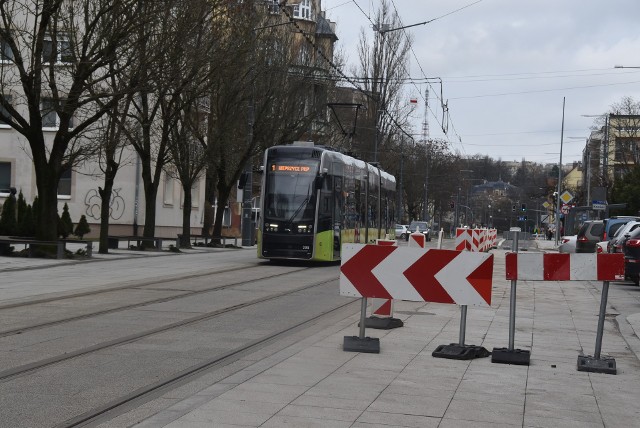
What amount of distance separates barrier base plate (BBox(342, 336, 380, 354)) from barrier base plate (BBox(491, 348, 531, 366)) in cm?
128

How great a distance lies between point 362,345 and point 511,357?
1.64m

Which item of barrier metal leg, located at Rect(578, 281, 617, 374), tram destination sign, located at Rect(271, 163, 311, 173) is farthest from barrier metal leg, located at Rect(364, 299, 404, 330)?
tram destination sign, located at Rect(271, 163, 311, 173)

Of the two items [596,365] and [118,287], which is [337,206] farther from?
[596,365]

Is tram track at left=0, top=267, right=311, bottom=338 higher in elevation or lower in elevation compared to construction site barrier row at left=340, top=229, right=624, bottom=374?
lower

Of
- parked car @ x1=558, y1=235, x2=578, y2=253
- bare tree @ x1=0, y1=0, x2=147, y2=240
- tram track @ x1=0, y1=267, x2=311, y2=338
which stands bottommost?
tram track @ x1=0, y1=267, x2=311, y2=338

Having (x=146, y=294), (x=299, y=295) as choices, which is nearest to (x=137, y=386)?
(x=146, y=294)

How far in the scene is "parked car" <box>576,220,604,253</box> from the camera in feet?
118

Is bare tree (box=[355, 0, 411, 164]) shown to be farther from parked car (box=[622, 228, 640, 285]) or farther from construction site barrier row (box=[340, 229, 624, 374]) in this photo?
construction site barrier row (box=[340, 229, 624, 374])

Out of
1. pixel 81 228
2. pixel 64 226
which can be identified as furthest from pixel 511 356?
pixel 81 228

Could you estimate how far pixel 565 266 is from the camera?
35.6ft

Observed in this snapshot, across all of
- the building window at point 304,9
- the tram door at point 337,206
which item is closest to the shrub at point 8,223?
the tram door at point 337,206

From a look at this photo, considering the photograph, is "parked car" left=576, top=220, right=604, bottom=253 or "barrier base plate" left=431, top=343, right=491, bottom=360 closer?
"barrier base plate" left=431, top=343, right=491, bottom=360

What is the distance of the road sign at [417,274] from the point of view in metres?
11.0

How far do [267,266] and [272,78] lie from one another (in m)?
17.4
